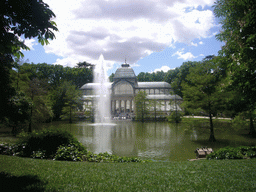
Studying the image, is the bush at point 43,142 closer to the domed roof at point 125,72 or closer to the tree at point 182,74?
the domed roof at point 125,72

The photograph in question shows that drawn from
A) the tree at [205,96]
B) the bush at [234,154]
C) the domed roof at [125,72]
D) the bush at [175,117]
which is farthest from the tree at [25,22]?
the domed roof at [125,72]

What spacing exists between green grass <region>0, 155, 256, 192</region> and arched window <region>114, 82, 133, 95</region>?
140ft

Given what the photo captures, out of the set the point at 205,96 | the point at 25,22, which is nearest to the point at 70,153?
the point at 25,22

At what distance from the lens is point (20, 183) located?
404cm

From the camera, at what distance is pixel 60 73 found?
5884 cm

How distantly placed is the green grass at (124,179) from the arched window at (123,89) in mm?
42569

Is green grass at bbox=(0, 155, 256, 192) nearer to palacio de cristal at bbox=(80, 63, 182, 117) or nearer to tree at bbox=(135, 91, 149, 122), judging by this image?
tree at bbox=(135, 91, 149, 122)

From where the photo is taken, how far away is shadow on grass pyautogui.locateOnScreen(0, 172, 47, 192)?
3729mm

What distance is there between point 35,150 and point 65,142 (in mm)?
1285

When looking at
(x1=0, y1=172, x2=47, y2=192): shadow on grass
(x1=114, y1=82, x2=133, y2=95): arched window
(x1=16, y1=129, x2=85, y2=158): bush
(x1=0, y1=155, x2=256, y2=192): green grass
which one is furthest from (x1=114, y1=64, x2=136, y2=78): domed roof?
(x1=0, y1=172, x2=47, y2=192): shadow on grass

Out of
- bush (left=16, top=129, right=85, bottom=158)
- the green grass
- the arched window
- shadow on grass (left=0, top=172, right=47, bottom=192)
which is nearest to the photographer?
shadow on grass (left=0, top=172, right=47, bottom=192)

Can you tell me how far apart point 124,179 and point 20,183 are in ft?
7.61

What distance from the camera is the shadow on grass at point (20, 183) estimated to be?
12.2ft

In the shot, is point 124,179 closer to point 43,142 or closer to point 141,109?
point 43,142
